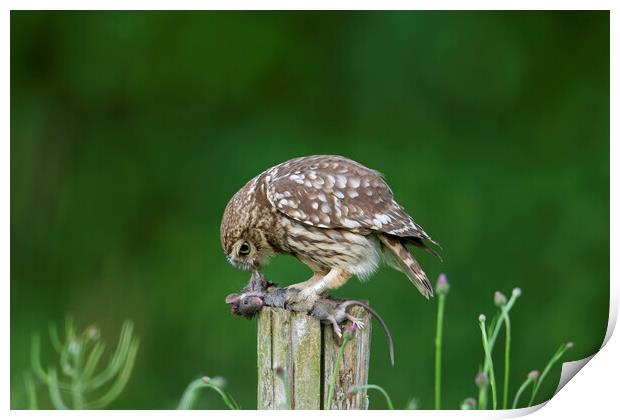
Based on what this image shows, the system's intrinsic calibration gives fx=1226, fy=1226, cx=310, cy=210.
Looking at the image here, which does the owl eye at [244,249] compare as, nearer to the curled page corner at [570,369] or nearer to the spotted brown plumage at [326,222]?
the spotted brown plumage at [326,222]

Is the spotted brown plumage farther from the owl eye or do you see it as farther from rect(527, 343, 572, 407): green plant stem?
rect(527, 343, 572, 407): green plant stem

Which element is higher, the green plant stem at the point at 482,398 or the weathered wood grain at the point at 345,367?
the weathered wood grain at the point at 345,367

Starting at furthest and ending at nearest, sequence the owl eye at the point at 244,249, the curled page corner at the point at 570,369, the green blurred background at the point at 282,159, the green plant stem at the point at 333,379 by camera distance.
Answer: the green blurred background at the point at 282,159
the curled page corner at the point at 570,369
the owl eye at the point at 244,249
the green plant stem at the point at 333,379

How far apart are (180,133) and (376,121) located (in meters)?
0.71

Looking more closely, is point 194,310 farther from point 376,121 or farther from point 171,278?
point 376,121

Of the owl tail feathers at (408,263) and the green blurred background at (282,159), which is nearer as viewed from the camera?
the owl tail feathers at (408,263)

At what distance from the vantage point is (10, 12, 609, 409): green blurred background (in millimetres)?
3684

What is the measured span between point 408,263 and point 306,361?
0.36 metres

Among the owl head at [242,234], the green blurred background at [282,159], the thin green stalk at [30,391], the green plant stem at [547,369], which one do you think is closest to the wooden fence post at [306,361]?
the owl head at [242,234]

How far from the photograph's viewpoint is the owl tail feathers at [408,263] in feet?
9.87

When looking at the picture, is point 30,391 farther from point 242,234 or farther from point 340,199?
point 340,199

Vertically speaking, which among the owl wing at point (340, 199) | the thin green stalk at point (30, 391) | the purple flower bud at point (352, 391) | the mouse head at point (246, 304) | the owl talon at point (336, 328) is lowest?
the thin green stalk at point (30, 391)
